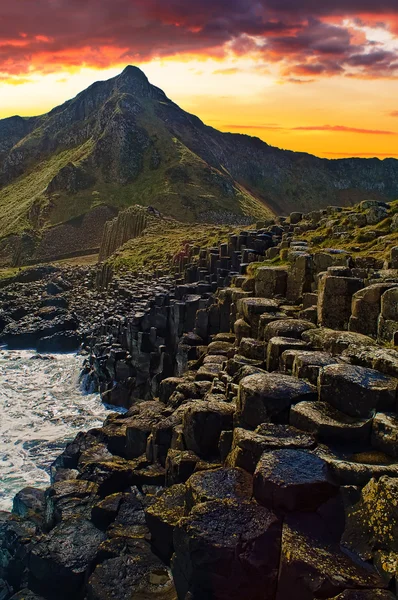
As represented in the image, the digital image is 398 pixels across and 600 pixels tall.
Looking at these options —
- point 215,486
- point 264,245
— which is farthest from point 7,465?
point 264,245

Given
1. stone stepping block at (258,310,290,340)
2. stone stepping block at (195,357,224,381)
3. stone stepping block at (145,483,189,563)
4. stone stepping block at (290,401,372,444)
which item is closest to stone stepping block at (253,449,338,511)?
stone stepping block at (290,401,372,444)

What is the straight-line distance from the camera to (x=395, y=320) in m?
14.5

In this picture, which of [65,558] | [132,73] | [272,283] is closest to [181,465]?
[65,558]

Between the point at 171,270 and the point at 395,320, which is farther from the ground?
the point at 395,320

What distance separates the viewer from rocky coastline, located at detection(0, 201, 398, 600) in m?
9.05

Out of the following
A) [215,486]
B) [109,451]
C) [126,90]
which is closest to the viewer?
[215,486]

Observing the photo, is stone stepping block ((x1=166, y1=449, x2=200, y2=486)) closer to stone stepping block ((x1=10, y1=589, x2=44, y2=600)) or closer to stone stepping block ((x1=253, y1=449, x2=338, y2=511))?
stone stepping block ((x1=253, y1=449, x2=338, y2=511))

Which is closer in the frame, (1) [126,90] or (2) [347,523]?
(2) [347,523]

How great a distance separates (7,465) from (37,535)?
32.0ft

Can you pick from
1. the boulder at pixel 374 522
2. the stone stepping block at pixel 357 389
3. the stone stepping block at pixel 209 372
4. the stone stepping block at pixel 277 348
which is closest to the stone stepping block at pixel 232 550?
the boulder at pixel 374 522

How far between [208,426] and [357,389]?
416cm

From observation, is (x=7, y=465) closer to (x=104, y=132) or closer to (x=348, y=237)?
(x=348, y=237)

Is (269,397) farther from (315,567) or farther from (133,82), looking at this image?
(133,82)

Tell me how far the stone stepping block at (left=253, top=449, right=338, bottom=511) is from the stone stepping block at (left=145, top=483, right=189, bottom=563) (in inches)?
108
